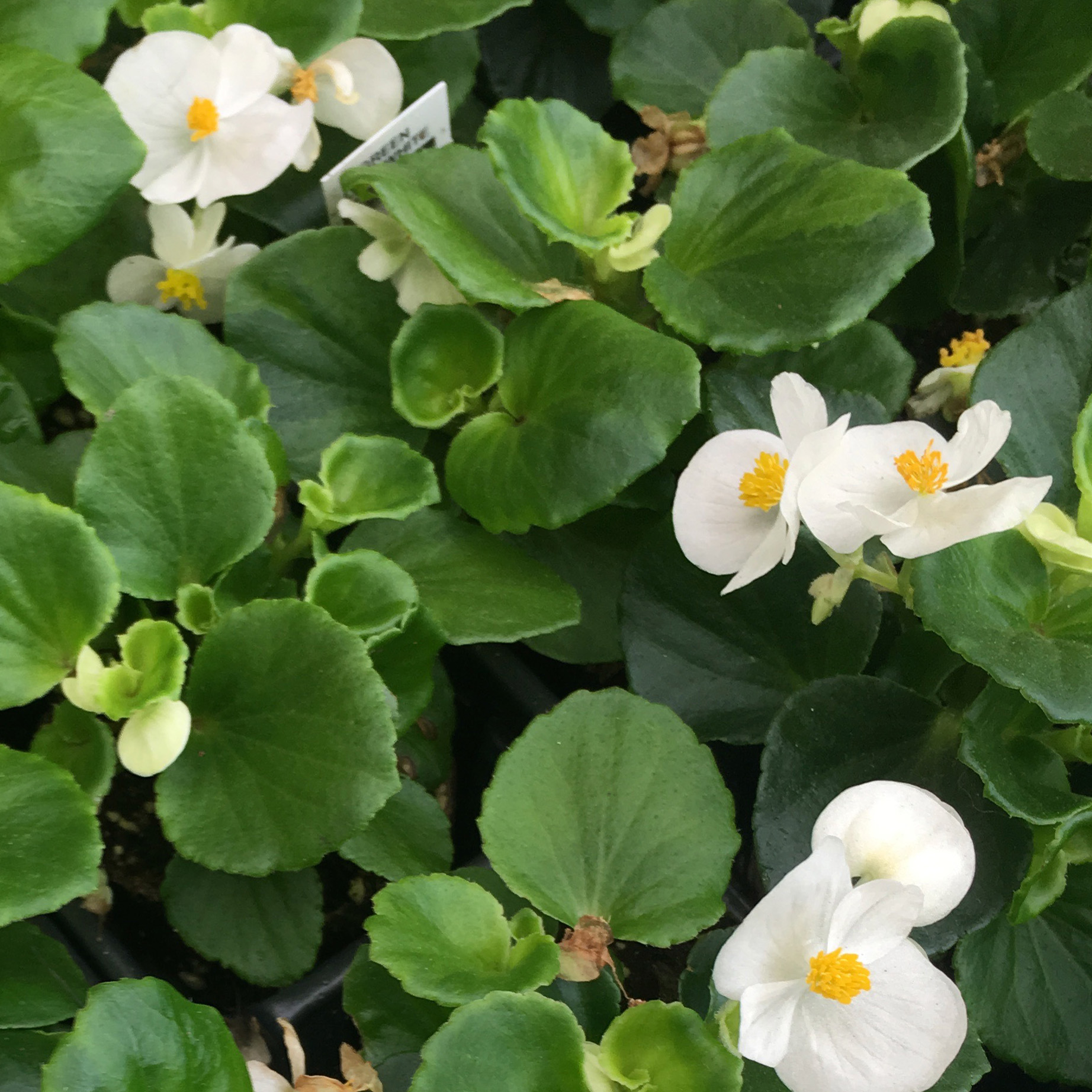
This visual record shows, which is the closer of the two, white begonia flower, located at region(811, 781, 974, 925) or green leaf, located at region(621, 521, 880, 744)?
white begonia flower, located at region(811, 781, 974, 925)

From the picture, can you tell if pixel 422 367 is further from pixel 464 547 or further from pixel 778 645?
pixel 778 645

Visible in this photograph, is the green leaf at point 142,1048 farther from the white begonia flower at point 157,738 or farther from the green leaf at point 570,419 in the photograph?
the green leaf at point 570,419

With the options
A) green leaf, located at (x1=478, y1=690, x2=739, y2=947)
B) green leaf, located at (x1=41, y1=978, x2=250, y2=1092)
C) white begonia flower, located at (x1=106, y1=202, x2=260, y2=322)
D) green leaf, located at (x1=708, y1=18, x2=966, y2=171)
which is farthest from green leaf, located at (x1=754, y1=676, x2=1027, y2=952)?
white begonia flower, located at (x1=106, y1=202, x2=260, y2=322)

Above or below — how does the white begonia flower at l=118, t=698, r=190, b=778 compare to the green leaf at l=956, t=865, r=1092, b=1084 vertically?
above

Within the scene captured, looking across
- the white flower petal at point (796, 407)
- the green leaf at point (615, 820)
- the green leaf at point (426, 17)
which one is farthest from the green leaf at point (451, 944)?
the green leaf at point (426, 17)

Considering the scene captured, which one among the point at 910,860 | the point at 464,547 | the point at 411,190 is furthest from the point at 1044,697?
the point at 411,190

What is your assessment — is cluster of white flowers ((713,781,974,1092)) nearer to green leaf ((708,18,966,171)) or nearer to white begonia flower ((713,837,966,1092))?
white begonia flower ((713,837,966,1092))

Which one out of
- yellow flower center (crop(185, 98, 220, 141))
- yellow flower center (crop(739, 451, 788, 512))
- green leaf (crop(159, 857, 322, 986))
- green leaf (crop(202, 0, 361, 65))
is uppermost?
→ green leaf (crop(202, 0, 361, 65))

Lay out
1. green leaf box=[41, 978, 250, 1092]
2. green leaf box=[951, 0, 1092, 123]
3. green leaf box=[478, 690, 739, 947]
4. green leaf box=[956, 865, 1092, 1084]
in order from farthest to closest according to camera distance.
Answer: green leaf box=[951, 0, 1092, 123] → green leaf box=[956, 865, 1092, 1084] → green leaf box=[478, 690, 739, 947] → green leaf box=[41, 978, 250, 1092]
